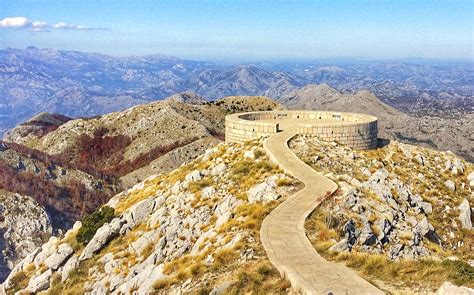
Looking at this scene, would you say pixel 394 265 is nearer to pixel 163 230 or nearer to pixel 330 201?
pixel 330 201

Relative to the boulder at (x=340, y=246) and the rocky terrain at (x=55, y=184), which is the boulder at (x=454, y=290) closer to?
the boulder at (x=340, y=246)

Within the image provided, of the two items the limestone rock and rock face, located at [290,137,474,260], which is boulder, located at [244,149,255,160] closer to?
rock face, located at [290,137,474,260]

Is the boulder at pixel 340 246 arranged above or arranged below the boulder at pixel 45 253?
above

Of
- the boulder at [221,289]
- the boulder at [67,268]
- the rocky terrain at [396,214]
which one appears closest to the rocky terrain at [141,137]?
the rocky terrain at [396,214]

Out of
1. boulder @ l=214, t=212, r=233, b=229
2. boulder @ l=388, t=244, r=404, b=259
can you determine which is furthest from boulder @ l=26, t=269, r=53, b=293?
boulder @ l=388, t=244, r=404, b=259

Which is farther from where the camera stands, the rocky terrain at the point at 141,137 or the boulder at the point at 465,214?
the rocky terrain at the point at 141,137

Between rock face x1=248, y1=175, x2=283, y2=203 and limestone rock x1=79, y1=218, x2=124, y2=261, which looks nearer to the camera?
rock face x1=248, y1=175, x2=283, y2=203

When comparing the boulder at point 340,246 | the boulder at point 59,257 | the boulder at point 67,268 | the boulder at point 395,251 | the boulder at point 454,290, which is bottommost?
the boulder at point 59,257

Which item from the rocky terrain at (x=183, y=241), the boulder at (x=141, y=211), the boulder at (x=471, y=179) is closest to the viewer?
the rocky terrain at (x=183, y=241)
